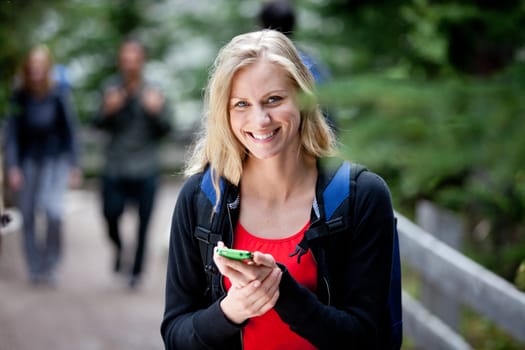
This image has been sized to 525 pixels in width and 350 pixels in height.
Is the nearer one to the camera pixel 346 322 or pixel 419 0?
pixel 346 322

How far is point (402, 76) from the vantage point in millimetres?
1939

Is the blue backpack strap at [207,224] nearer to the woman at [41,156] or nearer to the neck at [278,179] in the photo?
the neck at [278,179]

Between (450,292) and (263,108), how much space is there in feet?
8.52

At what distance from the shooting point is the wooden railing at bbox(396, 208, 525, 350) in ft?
12.4

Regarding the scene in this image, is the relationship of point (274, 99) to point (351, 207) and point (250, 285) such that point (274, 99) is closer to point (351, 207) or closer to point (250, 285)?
point (351, 207)

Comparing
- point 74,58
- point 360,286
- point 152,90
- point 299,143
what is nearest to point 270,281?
point 360,286

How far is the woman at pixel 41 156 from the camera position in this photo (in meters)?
8.04

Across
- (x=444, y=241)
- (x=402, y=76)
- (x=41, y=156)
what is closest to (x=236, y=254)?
(x=402, y=76)

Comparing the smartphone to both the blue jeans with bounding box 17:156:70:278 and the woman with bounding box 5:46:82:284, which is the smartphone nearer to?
the woman with bounding box 5:46:82:284

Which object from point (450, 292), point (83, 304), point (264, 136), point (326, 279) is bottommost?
point (83, 304)

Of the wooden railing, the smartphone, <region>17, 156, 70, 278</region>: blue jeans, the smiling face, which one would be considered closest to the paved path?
<region>17, 156, 70, 278</region>: blue jeans

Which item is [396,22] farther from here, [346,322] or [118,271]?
[118,271]

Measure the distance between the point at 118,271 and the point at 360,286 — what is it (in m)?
6.39

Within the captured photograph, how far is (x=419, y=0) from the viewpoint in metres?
4.67
